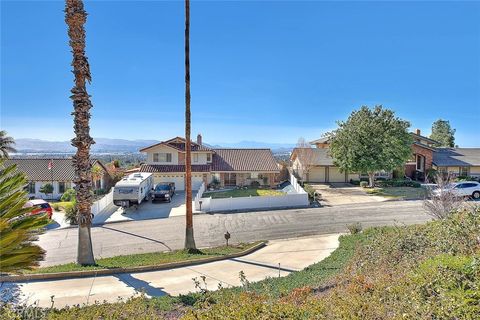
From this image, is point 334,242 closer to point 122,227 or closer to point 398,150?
point 122,227

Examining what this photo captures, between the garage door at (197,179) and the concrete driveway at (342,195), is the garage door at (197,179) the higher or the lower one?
the higher one

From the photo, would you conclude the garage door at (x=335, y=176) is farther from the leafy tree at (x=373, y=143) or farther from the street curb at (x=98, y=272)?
the street curb at (x=98, y=272)

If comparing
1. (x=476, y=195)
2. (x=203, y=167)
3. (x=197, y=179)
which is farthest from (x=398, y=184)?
(x=197, y=179)

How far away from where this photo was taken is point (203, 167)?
38344 mm

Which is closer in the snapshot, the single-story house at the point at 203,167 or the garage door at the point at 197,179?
the single-story house at the point at 203,167

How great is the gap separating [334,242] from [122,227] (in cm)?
1362

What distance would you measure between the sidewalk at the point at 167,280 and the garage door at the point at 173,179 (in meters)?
22.7

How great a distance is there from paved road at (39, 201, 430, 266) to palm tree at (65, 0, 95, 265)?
121 inches

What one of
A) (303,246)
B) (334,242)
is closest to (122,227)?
(303,246)

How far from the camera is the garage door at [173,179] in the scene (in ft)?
122

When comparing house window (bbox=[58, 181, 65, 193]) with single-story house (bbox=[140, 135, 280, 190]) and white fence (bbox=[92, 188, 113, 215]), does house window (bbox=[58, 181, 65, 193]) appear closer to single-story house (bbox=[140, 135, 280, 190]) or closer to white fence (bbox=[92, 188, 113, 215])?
single-story house (bbox=[140, 135, 280, 190])

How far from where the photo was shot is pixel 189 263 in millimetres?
13578

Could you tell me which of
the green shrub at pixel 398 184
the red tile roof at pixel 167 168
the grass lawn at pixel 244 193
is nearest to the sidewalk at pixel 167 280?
the grass lawn at pixel 244 193

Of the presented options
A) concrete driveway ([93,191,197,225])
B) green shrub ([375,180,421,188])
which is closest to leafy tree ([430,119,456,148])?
green shrub ([375,180,421,188])
